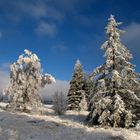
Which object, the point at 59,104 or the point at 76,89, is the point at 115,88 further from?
the point at 76,89

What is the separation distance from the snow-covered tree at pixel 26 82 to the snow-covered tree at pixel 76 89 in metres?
19.3

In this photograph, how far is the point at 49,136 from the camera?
25.3 metres

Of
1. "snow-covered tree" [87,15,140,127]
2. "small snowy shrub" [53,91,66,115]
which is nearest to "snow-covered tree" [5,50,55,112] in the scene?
"small snowy shrub" [53,91,66,115]

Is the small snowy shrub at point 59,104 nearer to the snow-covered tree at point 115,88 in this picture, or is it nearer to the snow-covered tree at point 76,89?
the snow-covered tree at point 76,89

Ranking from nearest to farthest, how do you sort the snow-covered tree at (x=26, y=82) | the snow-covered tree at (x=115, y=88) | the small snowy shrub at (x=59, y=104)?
the snow-covered tree at (x=115, y=88)
the snow-covered tree at (x=26, y=82)
the small snowy shrub at (x=59, y=104)

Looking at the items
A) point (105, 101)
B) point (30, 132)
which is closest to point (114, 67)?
point (105, 101)

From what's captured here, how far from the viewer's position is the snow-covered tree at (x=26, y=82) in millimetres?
50688

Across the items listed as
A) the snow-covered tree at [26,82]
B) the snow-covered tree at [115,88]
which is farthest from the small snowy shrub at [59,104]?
the snow-covered tree at [115,88]

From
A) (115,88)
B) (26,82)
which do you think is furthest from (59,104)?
(115,88)

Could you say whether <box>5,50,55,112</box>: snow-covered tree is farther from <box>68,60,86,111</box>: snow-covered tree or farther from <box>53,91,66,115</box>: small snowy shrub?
<box>68,60,86,111</box>: snow-covered tree

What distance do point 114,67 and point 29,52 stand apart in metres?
17.0

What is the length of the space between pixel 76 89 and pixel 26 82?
72.2 feet

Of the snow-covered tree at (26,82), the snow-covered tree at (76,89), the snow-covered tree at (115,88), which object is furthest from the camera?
the snow-covered tree at (76,89)

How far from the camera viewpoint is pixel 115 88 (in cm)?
3828
